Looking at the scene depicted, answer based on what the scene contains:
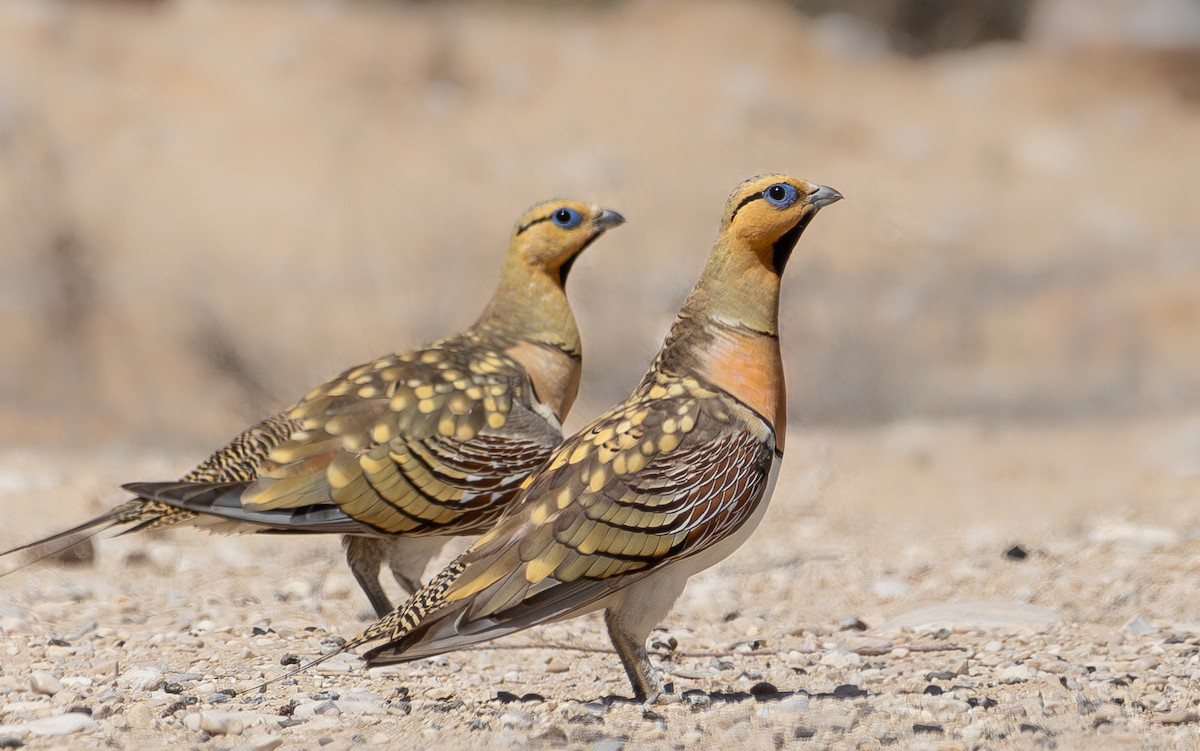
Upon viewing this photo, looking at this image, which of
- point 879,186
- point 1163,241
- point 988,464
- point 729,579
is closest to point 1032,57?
point 1163,241

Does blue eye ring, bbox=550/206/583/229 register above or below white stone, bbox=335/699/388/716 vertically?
above

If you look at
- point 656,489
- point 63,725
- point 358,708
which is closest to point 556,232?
point 656,489

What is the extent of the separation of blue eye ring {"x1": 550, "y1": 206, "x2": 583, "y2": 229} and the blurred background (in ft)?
13.6

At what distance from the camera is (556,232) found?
6391mm

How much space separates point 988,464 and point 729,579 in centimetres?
400

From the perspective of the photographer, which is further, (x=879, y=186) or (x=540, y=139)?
(x=540, y=139)

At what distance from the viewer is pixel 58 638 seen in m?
5.84

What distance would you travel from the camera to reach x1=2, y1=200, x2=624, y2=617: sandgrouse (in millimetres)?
5516

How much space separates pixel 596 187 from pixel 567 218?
14141 mm

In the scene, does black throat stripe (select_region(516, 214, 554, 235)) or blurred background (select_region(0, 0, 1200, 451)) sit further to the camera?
blurred background (select_region(0, 0, 1200, 451))

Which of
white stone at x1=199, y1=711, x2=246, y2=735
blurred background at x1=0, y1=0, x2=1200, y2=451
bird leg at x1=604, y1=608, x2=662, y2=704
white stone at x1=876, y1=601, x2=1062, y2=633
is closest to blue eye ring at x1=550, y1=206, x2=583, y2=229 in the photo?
white stone at x1=876, y1=601, x2=1062, y2=633

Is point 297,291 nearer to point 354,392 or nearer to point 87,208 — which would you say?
point 87,208

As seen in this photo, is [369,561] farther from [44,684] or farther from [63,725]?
[63,725]

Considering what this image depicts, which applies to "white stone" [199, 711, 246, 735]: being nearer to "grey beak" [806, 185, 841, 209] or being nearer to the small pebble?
the small pebble
